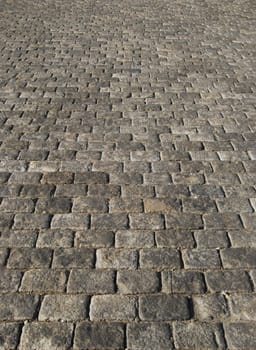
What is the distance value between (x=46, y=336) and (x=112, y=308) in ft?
1.73

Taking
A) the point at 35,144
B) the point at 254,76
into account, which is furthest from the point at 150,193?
the point at 254,76

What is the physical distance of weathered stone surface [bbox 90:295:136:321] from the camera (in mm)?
3379

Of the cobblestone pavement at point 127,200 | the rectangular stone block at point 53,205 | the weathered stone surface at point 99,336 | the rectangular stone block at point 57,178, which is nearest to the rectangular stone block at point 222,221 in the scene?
the cobblestone pavement at point 127,200

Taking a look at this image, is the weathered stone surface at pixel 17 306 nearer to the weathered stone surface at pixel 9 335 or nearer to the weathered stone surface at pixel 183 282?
the weathered stone surface at pixel 9 335

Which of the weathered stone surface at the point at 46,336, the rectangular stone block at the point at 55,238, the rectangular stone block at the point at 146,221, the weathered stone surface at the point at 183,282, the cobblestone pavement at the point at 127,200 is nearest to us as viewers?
the weathered stone surface at the point at 46,336

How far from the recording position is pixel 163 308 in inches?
136

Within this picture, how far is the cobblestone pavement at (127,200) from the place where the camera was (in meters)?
3.37

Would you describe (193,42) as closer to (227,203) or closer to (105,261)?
(227,203)

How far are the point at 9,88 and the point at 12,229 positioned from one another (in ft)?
13.7

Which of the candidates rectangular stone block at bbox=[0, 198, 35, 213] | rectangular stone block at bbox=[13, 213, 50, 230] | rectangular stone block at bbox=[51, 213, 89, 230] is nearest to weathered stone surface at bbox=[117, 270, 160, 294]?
rectangular stone block at bbox=[51, 213, 89, 230]

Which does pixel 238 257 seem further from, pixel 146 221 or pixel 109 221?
pixel 109 221

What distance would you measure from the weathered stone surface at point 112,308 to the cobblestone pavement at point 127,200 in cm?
1

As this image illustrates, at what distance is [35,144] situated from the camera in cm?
591

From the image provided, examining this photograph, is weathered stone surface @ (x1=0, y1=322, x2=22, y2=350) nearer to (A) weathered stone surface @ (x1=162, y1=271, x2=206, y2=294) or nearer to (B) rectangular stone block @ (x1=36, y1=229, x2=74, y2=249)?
(B) rectangular stone block @ (x1=36, y1=229, x2=74, y2=249)
